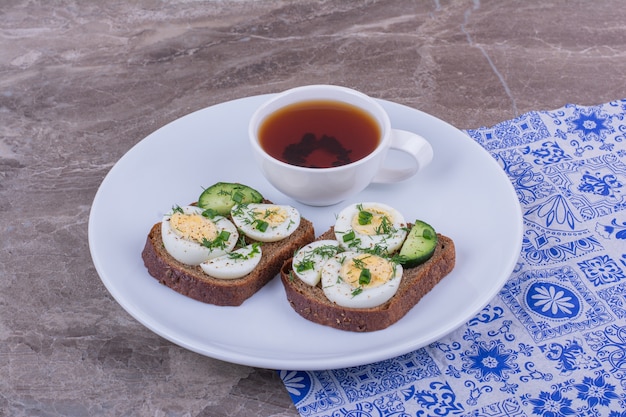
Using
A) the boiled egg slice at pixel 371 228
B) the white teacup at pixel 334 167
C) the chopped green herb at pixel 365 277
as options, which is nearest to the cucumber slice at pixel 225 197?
the white teacup at pixel 334 167

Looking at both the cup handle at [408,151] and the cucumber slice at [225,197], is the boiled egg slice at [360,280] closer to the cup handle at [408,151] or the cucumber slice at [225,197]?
the cucumber slice at [225,197]

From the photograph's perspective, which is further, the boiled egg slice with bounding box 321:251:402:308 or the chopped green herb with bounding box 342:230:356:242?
the chopped green herb with bounding box 342:230:356:242

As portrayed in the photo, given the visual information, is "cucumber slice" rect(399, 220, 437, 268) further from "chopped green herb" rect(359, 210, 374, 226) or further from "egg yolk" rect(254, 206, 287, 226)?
"egg yolk" rect(254, 206, 287, 226)

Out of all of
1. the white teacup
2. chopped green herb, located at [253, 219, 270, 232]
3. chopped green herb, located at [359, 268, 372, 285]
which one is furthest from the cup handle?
chopped green herb, located at [359, 268, 372, 285]

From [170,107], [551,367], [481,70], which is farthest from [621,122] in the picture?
[170,107]

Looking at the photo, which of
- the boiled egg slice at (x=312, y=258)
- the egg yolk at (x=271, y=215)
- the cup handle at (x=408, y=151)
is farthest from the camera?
the cup handle at (x=408, y=151)

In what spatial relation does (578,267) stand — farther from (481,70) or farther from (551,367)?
(481,70)
